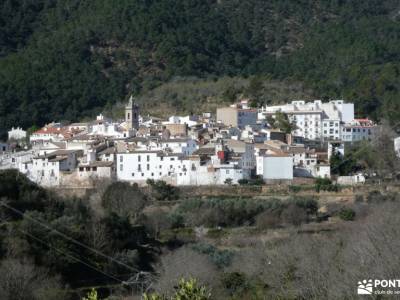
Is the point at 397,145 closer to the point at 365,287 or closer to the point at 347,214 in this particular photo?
the point at 347,214

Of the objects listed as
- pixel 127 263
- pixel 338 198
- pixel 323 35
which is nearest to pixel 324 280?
pixel 127 263

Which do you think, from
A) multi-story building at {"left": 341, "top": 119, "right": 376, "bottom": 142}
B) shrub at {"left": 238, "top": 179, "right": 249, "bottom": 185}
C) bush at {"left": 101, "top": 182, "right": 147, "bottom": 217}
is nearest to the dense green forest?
multi-story building at {"left": 341, "top": 119, "right": 376, "bottom": 142}

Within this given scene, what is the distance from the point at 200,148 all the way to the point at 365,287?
26.4 m

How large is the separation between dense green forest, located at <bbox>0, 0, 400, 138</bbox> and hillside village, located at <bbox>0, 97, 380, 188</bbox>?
4670 mm

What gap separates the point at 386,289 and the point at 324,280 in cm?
374

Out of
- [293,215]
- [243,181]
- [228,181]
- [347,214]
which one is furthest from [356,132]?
[293,215]

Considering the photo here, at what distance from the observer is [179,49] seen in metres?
73.3

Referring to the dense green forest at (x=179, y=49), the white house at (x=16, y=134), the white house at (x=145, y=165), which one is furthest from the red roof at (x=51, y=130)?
the white house at (x=145, y=165)

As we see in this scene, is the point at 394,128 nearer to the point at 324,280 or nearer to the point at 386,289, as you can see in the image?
the point at 324,280

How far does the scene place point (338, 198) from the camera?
43562 mm

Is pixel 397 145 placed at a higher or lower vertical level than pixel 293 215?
higher

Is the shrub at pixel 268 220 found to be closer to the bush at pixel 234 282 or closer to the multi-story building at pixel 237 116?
the bush at pixel 234 282

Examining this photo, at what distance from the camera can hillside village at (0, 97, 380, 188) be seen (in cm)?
4575

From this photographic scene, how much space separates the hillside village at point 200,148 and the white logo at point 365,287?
23737 mm
